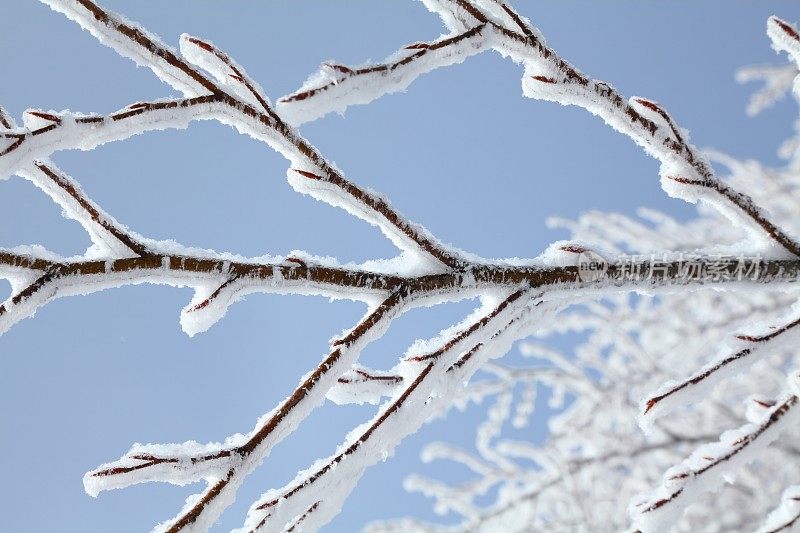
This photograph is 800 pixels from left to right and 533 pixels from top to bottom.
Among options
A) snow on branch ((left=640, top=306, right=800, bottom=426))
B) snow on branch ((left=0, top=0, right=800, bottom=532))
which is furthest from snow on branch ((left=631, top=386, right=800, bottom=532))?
snow on branch ((left=640, top=306, right=800, bottom=426))

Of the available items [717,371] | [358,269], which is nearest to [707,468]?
[717,371]

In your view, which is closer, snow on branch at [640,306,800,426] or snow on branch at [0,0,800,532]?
snow on branch at [0,0,800,532]

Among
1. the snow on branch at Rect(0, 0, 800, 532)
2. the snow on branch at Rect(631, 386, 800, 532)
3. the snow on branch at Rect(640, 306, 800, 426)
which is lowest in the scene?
the snow on branch at Rect(631, 386, 800, 532)

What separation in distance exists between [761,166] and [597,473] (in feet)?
9.87

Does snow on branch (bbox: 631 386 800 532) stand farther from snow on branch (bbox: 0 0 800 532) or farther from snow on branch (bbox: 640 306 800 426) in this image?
snow on branch (bbox: 640 306 800 426)

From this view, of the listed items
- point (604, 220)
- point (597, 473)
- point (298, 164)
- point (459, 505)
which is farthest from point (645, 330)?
point (298, 164)

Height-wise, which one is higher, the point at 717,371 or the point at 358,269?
the point at 358,269

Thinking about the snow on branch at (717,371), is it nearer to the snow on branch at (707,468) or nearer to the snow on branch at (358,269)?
the snow on branch at (358,269)

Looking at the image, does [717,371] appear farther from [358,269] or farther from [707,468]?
[358,269]

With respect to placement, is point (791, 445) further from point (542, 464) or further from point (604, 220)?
point (604, 220)

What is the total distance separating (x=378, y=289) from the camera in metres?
1.25

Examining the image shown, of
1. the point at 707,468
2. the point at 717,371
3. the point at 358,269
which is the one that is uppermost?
the point at 358,269

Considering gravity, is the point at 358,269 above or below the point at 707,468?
above

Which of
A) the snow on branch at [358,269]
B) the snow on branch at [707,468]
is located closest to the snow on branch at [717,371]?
the snow on branch at [358,269]
